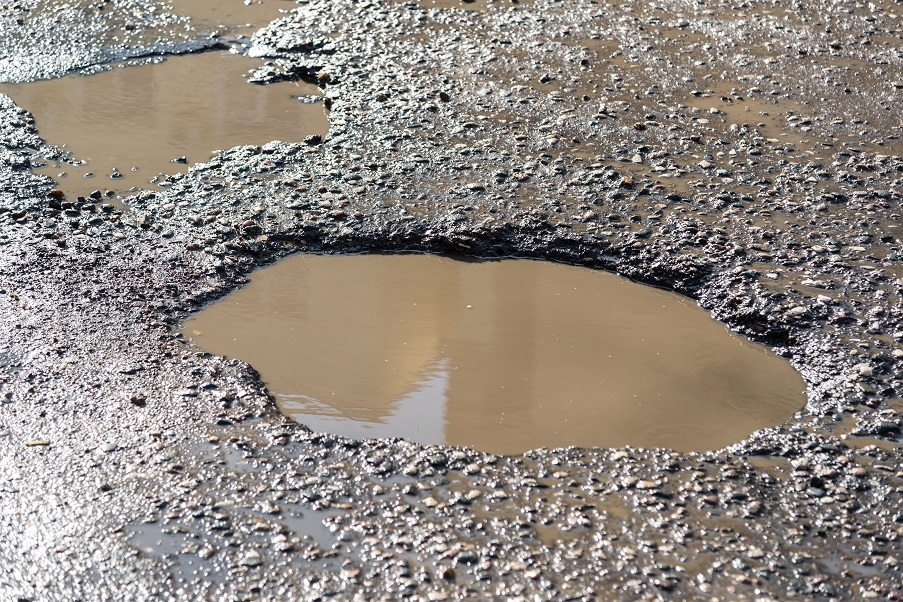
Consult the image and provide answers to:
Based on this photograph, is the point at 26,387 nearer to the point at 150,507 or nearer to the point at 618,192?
the point at 150,507

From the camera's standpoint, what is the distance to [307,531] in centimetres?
308

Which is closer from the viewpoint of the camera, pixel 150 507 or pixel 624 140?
pixel 150 507

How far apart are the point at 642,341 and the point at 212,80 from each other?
3.79 meters

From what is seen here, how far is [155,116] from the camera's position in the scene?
609 centimetres

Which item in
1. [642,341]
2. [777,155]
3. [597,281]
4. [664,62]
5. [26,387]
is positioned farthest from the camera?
[664,62]

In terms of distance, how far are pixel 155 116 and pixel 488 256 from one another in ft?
8.71

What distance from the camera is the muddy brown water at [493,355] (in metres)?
3.61

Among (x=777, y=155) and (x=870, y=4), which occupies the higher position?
(x=870, y=4)

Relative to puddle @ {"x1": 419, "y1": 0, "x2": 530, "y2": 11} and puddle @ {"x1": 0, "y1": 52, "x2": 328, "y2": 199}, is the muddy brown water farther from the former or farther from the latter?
puddle @ {"x1": 419, "y1": 0, "x2": 530, "y2": 11}

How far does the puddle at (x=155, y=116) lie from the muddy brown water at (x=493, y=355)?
139cm

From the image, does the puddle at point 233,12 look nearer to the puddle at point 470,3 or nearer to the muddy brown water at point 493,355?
the puddle at point 470,3

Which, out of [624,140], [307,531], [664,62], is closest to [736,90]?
[664,62]

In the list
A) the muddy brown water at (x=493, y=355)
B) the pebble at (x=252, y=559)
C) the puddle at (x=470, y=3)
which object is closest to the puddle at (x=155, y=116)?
the muddy brown water at (x=493, y=355)

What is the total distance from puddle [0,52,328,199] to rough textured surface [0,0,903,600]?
190mm
